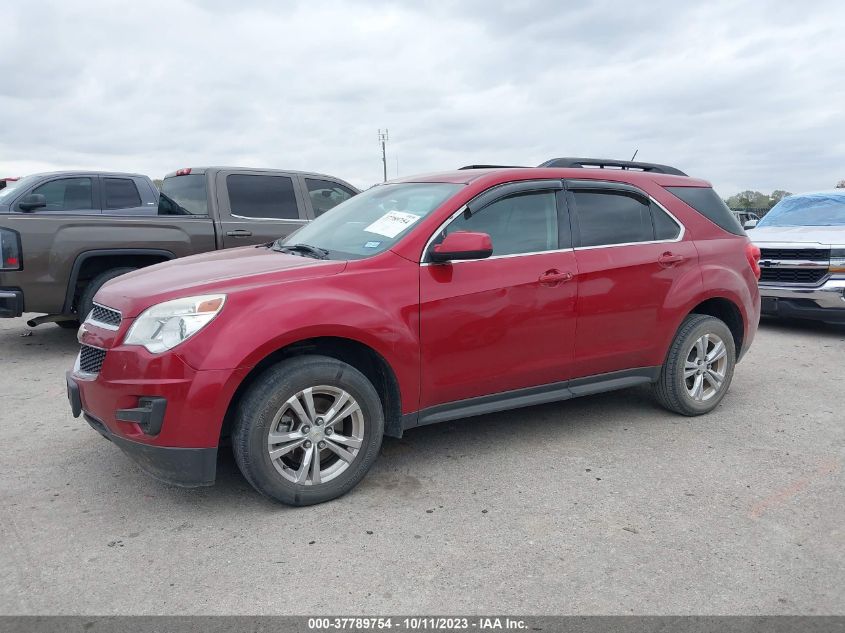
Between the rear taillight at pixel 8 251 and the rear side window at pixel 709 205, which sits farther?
the rear taillight at pixel 8 251

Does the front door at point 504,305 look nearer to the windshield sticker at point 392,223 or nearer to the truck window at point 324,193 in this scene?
the windshield sticker at point 392,223

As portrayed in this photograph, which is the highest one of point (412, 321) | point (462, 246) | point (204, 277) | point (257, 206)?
point (257, 206)

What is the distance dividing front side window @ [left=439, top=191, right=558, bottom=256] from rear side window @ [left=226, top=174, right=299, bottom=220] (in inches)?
176

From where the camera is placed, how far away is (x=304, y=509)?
11.2ft

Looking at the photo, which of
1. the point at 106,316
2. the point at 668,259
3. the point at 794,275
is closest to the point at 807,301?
the point at 794,275

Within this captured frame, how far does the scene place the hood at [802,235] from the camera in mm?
7941

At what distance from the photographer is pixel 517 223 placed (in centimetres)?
413

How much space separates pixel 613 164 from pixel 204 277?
10.1ft

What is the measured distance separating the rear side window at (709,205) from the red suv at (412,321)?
2 cm

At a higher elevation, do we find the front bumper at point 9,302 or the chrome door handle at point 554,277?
the chrome door handle at point 554,277

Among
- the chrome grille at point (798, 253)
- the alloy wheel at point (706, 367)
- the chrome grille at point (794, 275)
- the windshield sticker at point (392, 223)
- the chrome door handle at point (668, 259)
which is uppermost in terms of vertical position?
the windshield sticker at point (392, 223)

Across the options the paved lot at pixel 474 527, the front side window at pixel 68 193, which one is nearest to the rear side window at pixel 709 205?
the paved lot at pixel 474 527

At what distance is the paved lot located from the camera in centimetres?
268

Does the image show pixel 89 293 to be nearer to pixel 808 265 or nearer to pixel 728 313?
pixel 728 313
